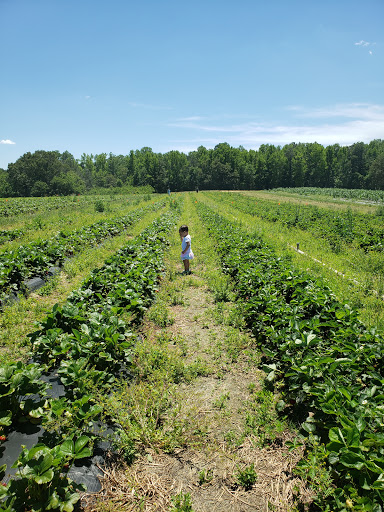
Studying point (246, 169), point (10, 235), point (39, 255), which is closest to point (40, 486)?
point (39, 255)

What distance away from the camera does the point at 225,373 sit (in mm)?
4270

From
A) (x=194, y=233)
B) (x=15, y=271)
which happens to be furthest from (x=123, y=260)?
(x=194, y=233)

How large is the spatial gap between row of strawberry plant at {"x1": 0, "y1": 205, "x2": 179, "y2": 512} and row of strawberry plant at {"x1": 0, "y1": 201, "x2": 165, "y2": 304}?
3.02 metres

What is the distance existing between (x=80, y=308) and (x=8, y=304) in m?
2.83

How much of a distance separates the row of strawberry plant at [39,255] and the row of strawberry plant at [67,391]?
3.02 m

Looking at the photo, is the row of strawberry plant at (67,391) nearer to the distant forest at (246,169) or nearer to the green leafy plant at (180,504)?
the green leafy plant at (180,504)

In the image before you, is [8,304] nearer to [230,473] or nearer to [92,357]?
[92,357]

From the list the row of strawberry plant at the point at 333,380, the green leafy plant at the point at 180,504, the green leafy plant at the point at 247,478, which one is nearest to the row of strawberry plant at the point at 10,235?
the row of strawberry plant at the point at 333,380

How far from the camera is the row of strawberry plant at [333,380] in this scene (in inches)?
84.1

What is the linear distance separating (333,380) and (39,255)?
8.26 metres

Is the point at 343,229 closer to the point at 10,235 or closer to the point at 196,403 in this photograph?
the point at 196,403

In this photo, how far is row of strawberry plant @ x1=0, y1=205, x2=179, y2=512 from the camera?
197cm

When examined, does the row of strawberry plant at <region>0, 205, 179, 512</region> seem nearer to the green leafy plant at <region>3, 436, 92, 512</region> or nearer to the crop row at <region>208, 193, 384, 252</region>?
the green leafy plant at <region>3, 436, 92, 512</region>

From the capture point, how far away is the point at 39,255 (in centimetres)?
831
